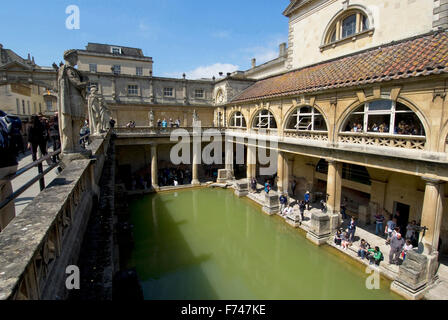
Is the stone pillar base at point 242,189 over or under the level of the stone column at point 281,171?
under

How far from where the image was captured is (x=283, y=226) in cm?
1506

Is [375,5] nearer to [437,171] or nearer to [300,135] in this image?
[300,135]

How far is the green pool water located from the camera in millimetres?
9344

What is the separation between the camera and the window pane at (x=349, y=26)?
15679 millimetres

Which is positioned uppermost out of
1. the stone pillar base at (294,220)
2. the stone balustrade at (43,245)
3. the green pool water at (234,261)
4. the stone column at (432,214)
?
the stone balustrade at (43,245)

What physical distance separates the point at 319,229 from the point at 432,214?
4.83 metres

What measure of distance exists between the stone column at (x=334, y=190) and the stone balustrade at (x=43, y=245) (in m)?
12.4

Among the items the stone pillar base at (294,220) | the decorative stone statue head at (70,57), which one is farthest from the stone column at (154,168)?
the decorative stone statue head at (70,57)

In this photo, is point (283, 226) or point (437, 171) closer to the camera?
point (437, 171)

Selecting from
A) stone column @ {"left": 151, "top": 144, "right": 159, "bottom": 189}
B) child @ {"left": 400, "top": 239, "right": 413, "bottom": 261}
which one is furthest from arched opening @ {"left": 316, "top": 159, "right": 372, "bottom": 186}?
stone column @ {"left": 151, "top": 144, "right": 159, "bottom": 189}

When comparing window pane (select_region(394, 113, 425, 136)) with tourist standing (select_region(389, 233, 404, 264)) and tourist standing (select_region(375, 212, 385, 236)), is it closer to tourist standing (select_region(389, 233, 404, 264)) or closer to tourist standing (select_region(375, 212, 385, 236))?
tourist standing (select_region(389, 233, 404, 264))

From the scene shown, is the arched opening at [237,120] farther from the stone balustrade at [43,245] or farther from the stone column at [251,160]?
the stone balustrade at [43,245]
